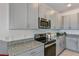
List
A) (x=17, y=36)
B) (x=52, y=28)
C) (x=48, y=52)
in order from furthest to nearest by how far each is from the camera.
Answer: (x=52, y=28), (x=48, y=52), (x=17, y=36)

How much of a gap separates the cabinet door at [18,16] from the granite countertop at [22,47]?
1.40 ft

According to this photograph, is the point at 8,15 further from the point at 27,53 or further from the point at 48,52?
the point at 48,52

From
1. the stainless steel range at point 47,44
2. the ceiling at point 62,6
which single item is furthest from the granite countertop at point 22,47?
the ceiling at point 62,6

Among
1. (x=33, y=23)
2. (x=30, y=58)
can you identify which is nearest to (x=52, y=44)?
(x=33, y=23)

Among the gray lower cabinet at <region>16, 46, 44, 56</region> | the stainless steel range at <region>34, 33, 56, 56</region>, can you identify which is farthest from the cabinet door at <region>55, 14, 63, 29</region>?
the gray lower cabinet at <region>16, 46, 44, 56</region>

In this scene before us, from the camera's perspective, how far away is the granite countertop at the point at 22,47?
5.96ft

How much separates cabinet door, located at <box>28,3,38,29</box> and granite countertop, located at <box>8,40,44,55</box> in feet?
1.32

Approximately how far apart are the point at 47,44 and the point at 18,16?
3.16 feet

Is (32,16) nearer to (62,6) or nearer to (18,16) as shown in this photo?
(18,16)

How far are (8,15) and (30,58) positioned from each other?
4.01 ft

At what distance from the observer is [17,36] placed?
2109 millimetres

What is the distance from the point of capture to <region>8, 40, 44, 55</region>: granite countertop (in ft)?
5.96

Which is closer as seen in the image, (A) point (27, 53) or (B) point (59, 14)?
(A) point (27, 53)

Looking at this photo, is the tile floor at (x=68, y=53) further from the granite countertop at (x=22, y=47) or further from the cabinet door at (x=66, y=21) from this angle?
the granite countertop at (x=22, y=47)
